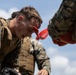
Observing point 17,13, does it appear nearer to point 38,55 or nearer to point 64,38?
point 38,55

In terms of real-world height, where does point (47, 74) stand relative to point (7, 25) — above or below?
below

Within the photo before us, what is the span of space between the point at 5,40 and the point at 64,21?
2.19 meters

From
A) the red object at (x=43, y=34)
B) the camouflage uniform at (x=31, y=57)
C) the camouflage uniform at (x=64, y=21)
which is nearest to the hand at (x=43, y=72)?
the camouflage uniform at (x=31, y=57)

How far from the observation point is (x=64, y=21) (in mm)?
1294

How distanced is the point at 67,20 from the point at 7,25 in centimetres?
223

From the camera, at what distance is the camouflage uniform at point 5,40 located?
11.1 ft

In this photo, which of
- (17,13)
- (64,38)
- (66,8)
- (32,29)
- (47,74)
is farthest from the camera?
(47,74)

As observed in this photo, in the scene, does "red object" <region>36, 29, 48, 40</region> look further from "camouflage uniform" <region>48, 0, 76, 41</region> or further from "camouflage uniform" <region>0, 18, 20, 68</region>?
"camouflage uniform" <region>0, 18, 20, 68</region>

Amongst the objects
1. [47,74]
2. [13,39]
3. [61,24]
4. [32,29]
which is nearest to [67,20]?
[61,24]

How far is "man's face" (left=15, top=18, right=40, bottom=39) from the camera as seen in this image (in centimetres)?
338

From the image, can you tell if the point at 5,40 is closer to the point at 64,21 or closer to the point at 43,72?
the point at 43,72

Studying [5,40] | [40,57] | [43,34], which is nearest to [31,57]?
[40,57]

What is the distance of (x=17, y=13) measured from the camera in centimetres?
371

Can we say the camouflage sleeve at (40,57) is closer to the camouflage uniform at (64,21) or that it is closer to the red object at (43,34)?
the red object at (43,34)
